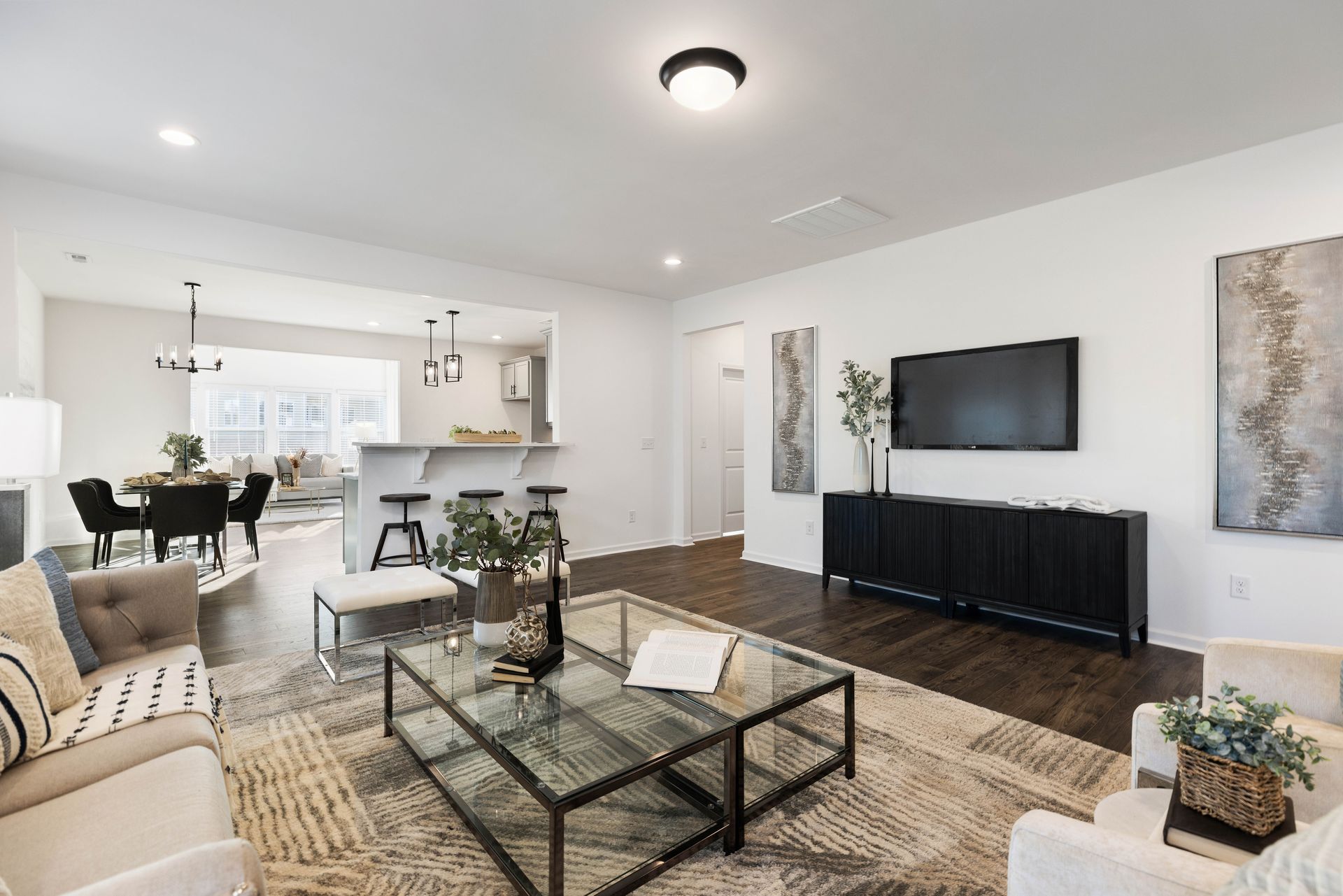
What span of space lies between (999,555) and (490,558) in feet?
9.83

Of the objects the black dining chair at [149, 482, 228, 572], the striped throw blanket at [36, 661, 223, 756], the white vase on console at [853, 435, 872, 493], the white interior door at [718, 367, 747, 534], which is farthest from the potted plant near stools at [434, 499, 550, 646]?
the white interior door at [718, 367, 747, 534]

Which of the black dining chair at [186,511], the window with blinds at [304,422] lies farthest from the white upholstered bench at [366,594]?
the window with blinds at [304,422]

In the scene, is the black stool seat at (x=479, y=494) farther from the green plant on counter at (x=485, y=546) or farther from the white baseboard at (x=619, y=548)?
the green plant on counter at (x=485, y=546)

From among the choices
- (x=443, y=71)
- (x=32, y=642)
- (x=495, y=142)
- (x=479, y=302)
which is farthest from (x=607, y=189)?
(x=32, y=642)

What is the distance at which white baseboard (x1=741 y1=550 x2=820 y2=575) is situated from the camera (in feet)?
16.9

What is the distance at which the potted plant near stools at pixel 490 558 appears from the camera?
2041 millimetres

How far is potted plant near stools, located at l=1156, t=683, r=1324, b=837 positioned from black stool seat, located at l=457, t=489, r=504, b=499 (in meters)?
4.60

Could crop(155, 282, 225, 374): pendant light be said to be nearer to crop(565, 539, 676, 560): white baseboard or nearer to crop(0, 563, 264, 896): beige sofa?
crop(565, 539, 676, 560): white baseboard

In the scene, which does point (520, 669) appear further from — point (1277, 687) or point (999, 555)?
point (999, 555)

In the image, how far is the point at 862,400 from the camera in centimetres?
460

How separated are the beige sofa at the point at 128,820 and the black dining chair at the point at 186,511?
11.8 ft

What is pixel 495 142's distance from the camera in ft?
10.1

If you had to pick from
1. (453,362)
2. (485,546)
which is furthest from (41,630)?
(453,362)

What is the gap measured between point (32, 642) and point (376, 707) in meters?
1.23
